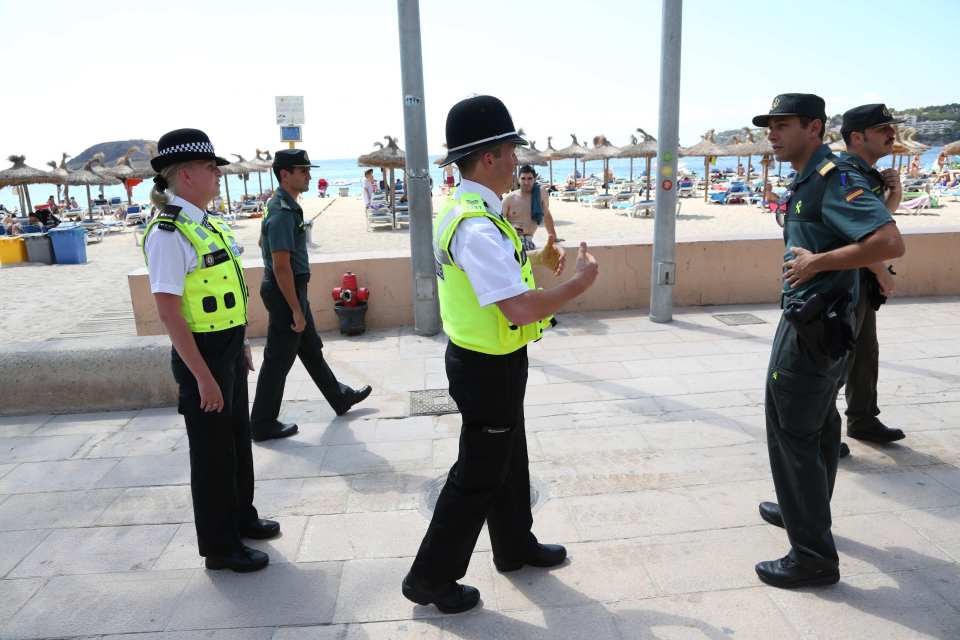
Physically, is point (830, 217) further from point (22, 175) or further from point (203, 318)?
point (22, 175)

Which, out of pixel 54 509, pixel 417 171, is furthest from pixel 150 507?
pixel 417 171

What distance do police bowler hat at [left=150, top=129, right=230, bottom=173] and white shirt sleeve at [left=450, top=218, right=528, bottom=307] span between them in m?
1.36

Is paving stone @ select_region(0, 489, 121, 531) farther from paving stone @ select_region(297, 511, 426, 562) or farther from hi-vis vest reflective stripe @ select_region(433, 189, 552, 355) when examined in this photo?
hi-vis vest reflective stripe @ select_region(433, 189, 552, 355)

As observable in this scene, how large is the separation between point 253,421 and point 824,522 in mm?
3524

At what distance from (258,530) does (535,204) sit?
455 cm

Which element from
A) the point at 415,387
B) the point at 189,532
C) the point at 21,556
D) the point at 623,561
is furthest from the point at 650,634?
the point at 415,387

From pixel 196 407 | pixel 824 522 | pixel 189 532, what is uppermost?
pixel 196 407

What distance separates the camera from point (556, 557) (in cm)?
295

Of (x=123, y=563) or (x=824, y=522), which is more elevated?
(x=824, y=522)

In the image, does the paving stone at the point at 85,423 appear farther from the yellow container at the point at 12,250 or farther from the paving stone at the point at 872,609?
the yellow container at the point at 12,250

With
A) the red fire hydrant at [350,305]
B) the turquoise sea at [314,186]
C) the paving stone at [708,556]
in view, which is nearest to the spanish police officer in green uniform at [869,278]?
the paving stone at [708,556]

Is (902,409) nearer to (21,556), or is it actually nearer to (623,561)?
(623,561)

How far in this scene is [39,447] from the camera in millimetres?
4508

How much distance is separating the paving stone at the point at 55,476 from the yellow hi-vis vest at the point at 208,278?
1.83 meters
